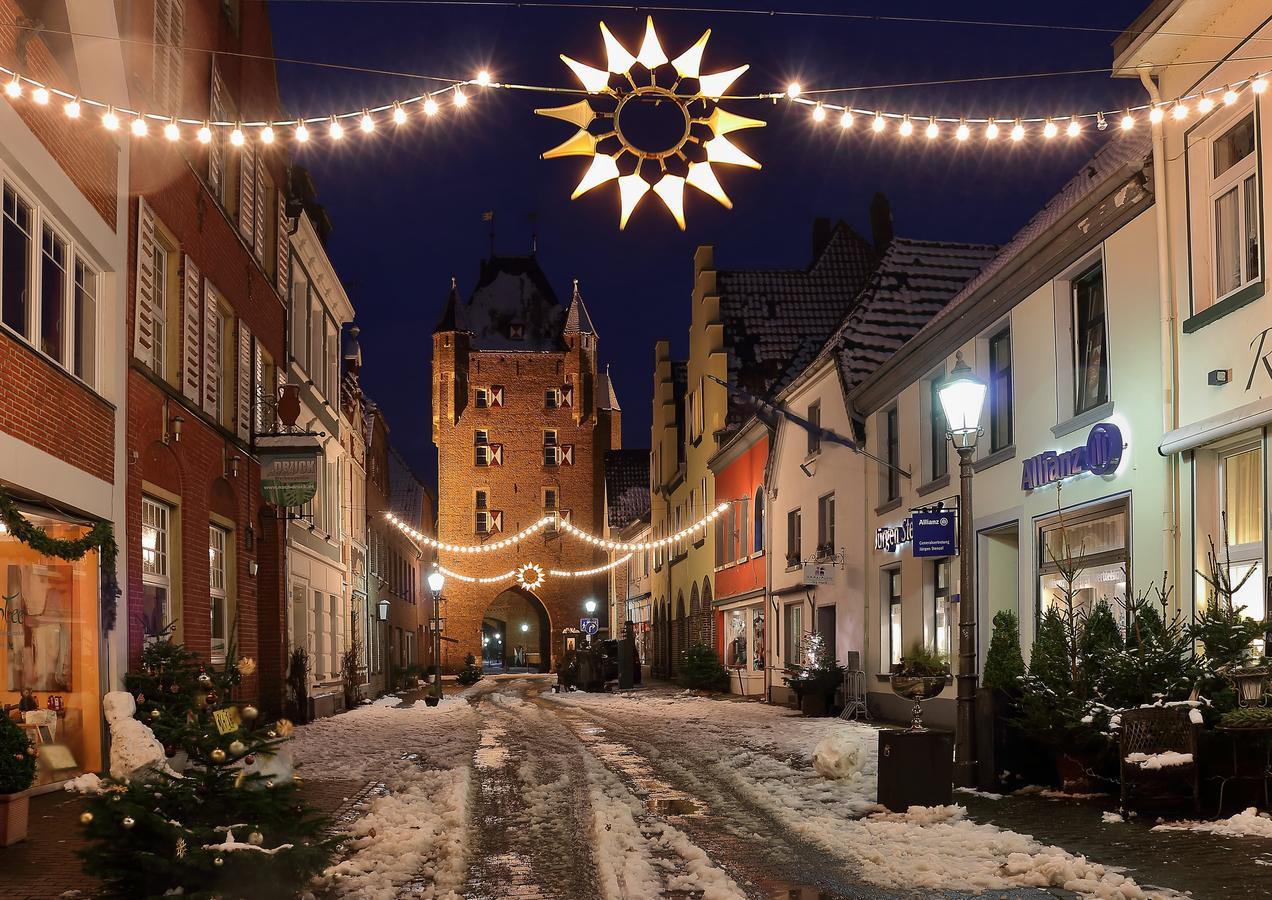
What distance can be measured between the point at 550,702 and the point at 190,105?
63.2 ft

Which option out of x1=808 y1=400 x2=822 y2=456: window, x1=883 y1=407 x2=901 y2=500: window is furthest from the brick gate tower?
x1=883 y1=407 x2=901 y2=500: window

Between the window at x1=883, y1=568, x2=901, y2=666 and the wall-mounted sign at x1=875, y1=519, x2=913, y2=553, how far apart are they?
742mm

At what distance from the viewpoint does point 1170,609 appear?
42.6 feet

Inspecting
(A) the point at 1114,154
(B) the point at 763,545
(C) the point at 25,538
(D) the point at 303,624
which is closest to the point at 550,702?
(B) the point at 763,545

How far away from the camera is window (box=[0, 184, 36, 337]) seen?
1116 centimetres

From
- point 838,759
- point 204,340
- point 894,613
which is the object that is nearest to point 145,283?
point 204,340

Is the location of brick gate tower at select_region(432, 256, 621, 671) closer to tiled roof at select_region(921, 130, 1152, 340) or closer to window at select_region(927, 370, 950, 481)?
window at select_region(927, 370, 950, 481)

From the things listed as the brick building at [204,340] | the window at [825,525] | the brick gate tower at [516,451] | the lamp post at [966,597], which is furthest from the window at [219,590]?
the brick gate tower at [516,451]

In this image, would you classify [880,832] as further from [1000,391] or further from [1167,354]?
[1000,391]

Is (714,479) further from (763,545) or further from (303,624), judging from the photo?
(303,624)

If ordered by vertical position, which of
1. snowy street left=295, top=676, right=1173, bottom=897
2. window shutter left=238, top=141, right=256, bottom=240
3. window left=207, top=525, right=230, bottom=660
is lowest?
snowy street left=295, top=676, right=1173, bottom=897

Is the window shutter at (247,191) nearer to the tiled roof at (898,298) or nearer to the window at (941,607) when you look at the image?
the tiled roof at (898,298)

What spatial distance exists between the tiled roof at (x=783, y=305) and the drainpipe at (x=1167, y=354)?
25466 mm

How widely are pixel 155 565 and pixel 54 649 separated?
3210 mm
